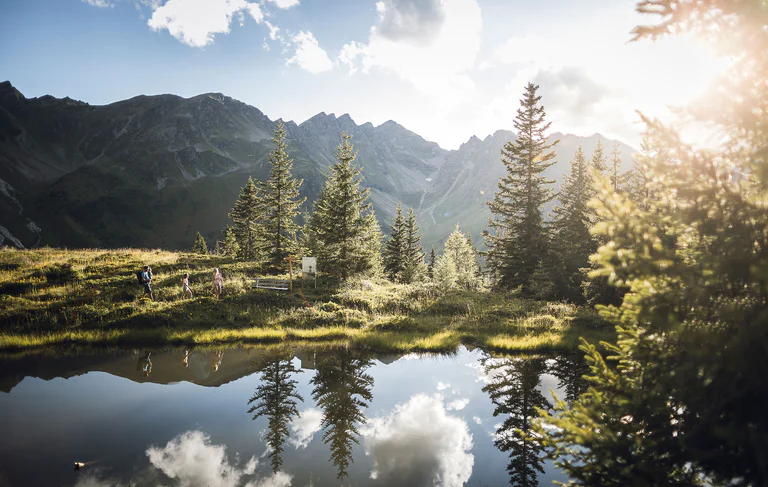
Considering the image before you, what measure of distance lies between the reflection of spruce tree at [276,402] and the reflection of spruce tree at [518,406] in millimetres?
4818

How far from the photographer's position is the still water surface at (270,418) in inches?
258

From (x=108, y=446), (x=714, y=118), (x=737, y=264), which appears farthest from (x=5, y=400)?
(x=714, y=118)

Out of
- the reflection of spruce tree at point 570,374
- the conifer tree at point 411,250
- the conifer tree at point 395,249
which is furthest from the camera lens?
the conifer tree at point 395,249

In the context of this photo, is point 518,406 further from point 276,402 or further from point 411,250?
point 411,250

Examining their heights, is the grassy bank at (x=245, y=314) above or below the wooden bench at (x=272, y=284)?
below

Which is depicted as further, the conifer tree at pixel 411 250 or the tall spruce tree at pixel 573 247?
the conifer tree at pixel 411 250

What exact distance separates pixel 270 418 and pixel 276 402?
884 mm

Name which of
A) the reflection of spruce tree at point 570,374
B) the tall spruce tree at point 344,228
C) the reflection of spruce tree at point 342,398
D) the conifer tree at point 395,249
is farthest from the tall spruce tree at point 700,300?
the conifer tree at point 395,249

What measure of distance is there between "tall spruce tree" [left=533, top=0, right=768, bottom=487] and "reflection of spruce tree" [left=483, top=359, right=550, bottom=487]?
145 centimetres

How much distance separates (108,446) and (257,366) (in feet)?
17.2

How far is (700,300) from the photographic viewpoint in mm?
4094

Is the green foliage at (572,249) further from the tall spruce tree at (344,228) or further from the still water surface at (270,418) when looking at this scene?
the tall spruce tree at (344,228)

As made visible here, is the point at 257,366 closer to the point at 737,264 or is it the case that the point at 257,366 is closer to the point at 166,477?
the point at 166,477

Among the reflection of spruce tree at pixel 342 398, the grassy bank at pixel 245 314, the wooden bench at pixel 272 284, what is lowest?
the reflection of spruce tree at pixel 342 398
